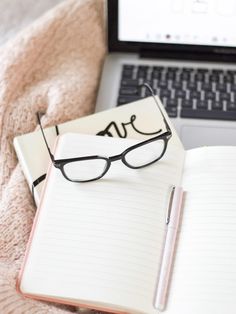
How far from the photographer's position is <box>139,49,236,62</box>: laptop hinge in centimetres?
75

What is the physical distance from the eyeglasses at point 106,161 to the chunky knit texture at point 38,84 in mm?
69

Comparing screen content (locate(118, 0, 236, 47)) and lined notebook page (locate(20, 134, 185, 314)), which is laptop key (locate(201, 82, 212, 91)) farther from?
lined notebook page (locate(20, 134, 185, 314))

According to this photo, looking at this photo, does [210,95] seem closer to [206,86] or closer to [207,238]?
[206,86]

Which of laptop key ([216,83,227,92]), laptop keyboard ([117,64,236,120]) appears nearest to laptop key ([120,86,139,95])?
laptop keyboard ([117,64,236,120])

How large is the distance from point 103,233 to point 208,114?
0.23 m

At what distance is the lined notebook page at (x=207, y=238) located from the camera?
19.9 inches

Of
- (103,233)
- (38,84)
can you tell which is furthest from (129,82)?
(103,233)

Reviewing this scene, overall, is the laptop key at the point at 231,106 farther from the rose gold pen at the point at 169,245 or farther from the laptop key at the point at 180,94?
the rose gold pen at the point at 169,245

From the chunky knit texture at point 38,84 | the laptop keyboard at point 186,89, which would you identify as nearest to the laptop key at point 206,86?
the laptop keyboard at point 186,89

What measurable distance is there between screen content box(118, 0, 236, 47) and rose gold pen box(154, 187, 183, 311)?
0.80 ft

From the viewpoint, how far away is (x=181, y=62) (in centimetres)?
76

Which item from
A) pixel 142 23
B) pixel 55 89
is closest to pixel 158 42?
pixel 142 23

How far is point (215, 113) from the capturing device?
2.31 feet

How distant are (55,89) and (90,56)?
0.09m
